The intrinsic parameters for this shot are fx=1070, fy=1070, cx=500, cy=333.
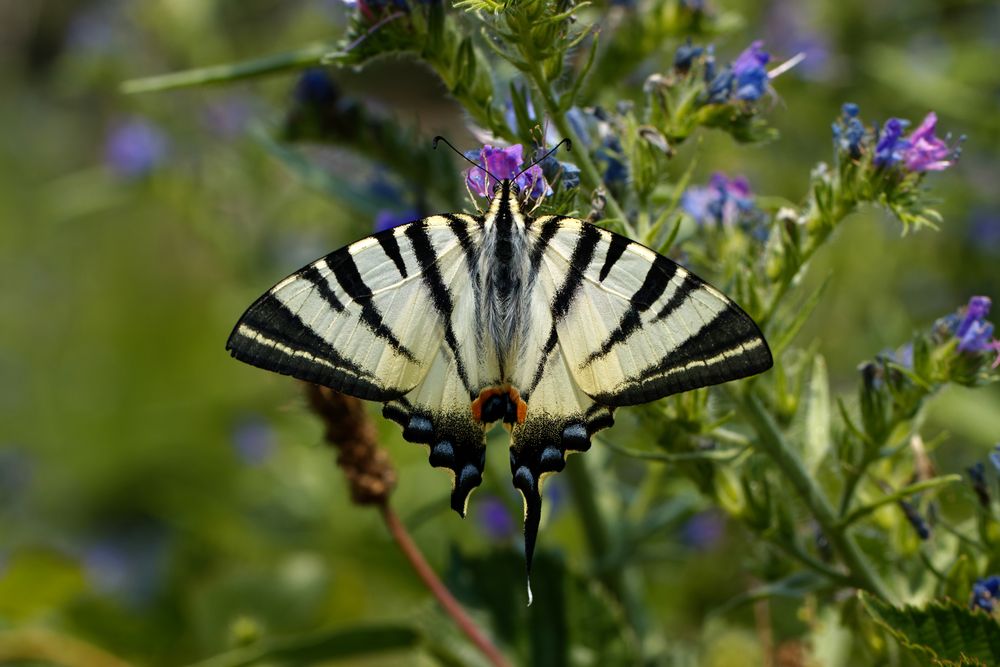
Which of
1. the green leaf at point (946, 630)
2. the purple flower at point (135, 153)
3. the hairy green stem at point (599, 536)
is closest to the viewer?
the green leaf at point (946, 630)

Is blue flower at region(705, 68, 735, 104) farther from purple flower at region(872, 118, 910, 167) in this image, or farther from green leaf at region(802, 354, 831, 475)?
green leaf at region(802, 354, 831, 475)

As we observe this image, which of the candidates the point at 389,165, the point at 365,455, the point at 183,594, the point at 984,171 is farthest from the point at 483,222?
the point at 984,171

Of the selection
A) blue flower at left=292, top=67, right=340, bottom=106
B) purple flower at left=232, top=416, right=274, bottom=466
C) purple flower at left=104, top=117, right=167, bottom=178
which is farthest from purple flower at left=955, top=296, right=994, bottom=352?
purple flower at left=104, top=117, right=167, bottom=178

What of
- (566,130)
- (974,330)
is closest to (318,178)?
(566,130)

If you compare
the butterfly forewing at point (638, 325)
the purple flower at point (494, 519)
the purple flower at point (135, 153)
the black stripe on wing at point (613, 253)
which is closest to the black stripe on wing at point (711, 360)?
the butterfly forewing at point (638, 325)

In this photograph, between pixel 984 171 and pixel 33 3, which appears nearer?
pixel 984 171

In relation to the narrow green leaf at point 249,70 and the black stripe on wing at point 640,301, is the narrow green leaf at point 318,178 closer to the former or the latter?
the narrow green leaf at point 249,70

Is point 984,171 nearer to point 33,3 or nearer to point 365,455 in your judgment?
→ point 365,455
